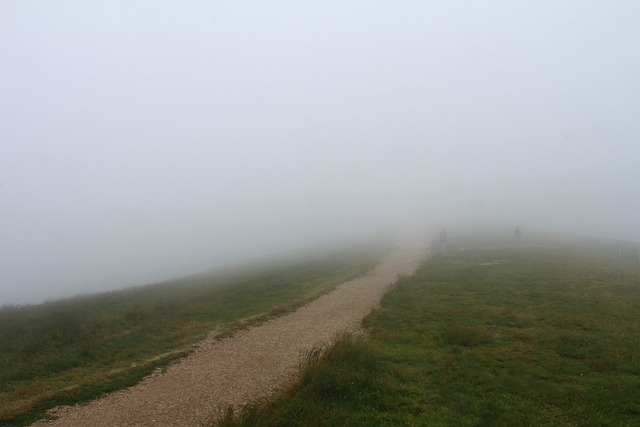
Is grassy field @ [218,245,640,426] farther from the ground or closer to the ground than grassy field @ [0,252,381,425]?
closer to the ground

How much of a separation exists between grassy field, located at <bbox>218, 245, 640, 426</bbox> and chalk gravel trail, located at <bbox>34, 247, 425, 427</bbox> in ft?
4.13

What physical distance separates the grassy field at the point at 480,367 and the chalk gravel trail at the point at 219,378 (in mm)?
1259

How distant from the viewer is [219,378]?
12.4m

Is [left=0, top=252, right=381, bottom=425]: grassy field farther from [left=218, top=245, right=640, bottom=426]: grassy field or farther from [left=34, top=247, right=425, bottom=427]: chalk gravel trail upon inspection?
[left=218, top=245, right=640, bottom=426]: grassy field

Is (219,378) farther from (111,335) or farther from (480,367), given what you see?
(111,335)

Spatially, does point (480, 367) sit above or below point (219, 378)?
below

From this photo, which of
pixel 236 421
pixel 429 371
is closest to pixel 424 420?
pixel 429 371

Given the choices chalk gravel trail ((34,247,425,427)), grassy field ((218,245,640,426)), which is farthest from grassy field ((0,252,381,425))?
grassy field ((218,245,640,426))

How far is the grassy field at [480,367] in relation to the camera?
29.8ft

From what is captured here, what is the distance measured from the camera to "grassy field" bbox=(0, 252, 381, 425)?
40.1 ft

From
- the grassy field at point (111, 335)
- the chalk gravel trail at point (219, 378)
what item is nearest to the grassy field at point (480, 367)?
the chalk gravel trail at point (219, 378)

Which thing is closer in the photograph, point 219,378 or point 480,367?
point 480,367

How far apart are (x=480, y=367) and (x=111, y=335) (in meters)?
15.7

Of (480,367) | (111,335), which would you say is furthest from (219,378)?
(111,335)
